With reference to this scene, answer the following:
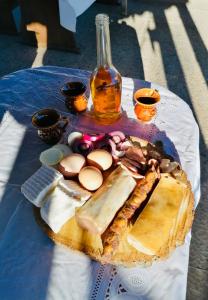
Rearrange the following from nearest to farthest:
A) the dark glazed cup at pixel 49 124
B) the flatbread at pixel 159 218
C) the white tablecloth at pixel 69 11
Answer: the flatbread at pixel 159 218, the dark glazed cup at pixel 49 124, the white tablecloth at pixel 69 11

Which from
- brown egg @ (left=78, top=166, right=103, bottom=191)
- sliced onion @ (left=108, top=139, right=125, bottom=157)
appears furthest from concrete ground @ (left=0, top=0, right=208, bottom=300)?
brown egg @ (left=78, top=166, right=103, bottom=191)

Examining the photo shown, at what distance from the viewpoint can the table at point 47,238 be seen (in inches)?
29.0

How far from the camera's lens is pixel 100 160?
2.91 ft

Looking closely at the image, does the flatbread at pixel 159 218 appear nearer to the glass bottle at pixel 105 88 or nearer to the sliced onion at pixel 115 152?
the sliced onion at pixel 115 152

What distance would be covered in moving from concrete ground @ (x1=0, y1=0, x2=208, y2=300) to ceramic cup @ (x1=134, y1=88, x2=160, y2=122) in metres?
0.79

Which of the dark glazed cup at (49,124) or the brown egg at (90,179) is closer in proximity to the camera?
the brown egg at (90,179)

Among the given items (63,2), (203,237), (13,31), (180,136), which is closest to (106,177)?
(180,136)

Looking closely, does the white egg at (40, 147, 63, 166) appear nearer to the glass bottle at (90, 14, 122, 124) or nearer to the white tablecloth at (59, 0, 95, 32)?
the glass bottle at (90, 14, 122, 124)

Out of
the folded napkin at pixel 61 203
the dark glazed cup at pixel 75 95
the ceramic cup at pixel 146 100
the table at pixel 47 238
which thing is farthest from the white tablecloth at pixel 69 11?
the folded napkin at pixel 61 203

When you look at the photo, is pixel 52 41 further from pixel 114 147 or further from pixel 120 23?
pixel 114 147

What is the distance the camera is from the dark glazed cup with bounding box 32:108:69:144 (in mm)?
1032

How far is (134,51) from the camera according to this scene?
2.79 metres

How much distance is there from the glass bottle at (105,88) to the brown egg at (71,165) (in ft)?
0.96

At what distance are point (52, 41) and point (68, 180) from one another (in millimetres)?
2216
